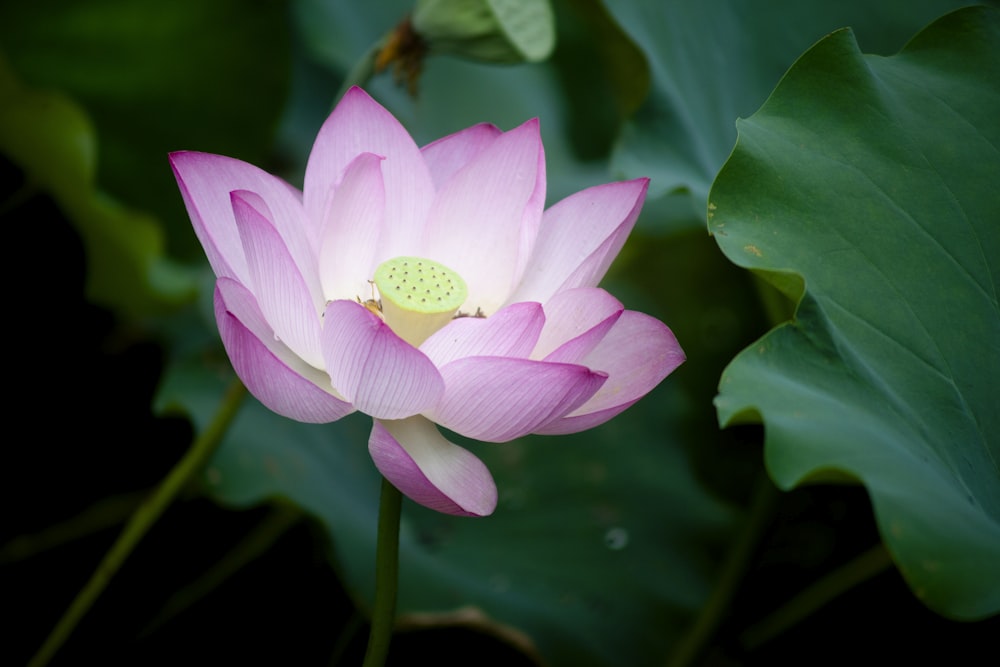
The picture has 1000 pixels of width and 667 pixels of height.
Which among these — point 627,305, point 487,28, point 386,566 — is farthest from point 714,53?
point 386,566

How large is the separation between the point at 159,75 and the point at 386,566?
3.61ft

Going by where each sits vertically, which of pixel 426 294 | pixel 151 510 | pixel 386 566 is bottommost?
pixel 151 510

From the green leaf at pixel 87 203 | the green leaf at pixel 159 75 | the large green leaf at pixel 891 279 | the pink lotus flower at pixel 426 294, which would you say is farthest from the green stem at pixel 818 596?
the green leaf at pixel 159 75

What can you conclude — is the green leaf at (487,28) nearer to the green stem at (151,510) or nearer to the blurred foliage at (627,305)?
the blurred foliage at (627,305)

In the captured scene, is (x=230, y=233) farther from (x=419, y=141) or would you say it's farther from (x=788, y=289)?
(x=419, y=141)

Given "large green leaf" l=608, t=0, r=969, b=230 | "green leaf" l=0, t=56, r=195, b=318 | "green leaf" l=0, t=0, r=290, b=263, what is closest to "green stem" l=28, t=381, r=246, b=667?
"green leaf" l=0, t=56, r=195, b=318

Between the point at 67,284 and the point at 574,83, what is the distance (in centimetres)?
120

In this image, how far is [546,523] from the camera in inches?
50.0

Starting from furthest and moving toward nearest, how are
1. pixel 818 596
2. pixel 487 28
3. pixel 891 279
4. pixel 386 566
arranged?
pixel 818 596
pixel 487 28
pixel 891 279
pixel 386 566

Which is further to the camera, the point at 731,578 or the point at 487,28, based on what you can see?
the point at 731,578

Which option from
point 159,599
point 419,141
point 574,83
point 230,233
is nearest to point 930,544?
point 230,233

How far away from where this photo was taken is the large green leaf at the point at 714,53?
3.53 feet

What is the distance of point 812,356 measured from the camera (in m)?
0.68

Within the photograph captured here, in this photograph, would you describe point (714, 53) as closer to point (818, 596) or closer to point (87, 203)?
point (818, 596)
